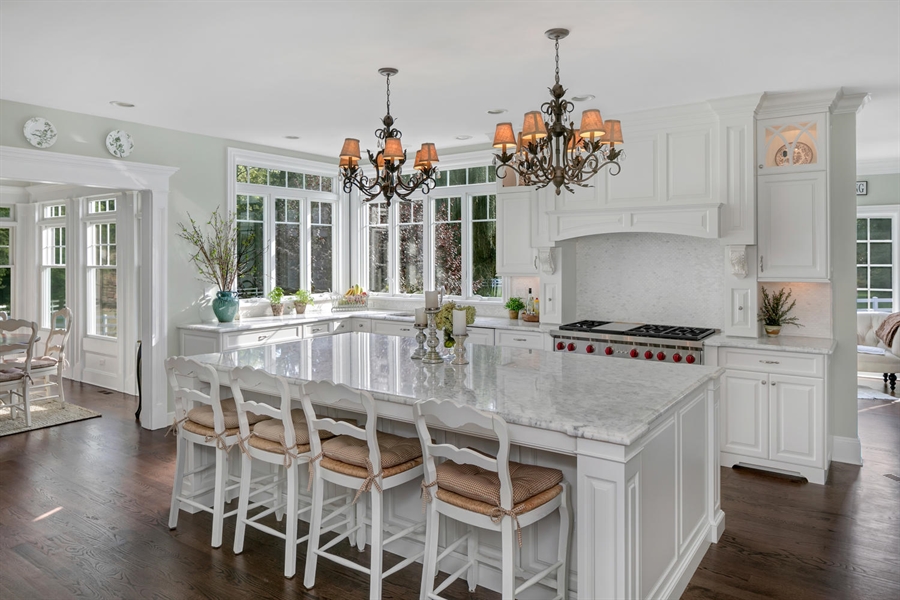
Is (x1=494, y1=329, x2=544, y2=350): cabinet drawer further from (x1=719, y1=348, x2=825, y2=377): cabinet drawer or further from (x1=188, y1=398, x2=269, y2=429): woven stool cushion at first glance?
(x1=188, y1=398, x2=269, y2=429): woven stool cushion

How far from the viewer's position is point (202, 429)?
3.35 m

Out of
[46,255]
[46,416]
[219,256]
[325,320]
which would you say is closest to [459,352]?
[325,320]

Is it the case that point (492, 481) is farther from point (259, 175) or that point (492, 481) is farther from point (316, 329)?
point (259, 175)

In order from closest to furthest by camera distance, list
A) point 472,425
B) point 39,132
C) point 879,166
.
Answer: point 472,425 → point 39,132 → point 879,166

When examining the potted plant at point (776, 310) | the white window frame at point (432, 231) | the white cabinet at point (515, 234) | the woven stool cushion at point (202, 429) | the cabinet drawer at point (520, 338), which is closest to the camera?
the woven stool cushion at point (202, 429)

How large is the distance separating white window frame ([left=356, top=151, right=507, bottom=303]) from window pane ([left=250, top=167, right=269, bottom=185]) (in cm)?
123

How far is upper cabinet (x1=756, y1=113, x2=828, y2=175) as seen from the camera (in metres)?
4.41

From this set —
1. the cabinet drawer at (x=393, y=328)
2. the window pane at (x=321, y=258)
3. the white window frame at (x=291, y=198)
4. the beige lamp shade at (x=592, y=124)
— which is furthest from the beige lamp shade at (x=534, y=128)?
the window pane at (x=321, y=258)

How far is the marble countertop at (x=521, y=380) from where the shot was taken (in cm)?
226

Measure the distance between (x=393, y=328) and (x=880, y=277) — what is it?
6530 millimetres

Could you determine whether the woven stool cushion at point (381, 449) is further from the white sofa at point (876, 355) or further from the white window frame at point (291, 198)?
the white sofa at point (876, 355)

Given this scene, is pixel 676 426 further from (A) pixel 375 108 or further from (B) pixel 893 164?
(B) pixel 893 164

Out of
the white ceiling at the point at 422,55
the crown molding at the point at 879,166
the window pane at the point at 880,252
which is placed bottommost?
the window pane at the point at 880,252

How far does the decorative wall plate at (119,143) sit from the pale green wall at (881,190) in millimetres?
8452
